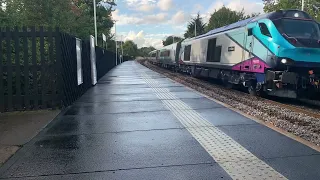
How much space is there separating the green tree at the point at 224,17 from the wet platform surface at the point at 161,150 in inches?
2585

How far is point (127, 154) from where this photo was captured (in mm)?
5012

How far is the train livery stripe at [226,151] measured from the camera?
164 inches

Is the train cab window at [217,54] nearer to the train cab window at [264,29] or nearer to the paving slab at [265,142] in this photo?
the train cab window at [264,29]

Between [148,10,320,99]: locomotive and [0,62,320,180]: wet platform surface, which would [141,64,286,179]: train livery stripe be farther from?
[148,10,320,99]: locomotive

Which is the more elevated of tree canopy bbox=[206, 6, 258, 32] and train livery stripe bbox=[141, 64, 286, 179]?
tree canopy bbox=[206, 6, 258, 32]

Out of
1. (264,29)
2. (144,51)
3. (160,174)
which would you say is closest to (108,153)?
(160,174)

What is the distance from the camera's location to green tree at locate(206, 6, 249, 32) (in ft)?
233

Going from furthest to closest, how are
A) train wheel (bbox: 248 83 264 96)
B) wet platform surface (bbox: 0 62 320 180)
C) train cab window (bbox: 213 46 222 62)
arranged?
train cab window (bbox: 213 46 222 62), train wheel (bbox: 248 83 264 96), wet platform surface (bbox: 0 62 320 180)

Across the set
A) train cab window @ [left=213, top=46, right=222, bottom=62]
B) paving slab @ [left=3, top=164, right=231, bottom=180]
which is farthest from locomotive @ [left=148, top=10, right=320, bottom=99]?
paving slab @ [left=3, top=164, right=231, bottom=180]

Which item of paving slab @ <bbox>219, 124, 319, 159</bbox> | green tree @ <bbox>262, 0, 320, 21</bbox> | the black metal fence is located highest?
green tree @ <bbox>262, 0, 320, 21</bbox>

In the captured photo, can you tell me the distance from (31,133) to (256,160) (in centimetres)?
423

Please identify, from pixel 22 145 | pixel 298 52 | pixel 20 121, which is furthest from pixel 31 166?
pixel 298 52

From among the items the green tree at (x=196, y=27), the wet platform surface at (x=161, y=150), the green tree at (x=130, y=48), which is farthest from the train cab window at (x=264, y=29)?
the green tree at (x=130, y=48)

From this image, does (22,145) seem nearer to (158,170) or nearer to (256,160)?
(158,170)
